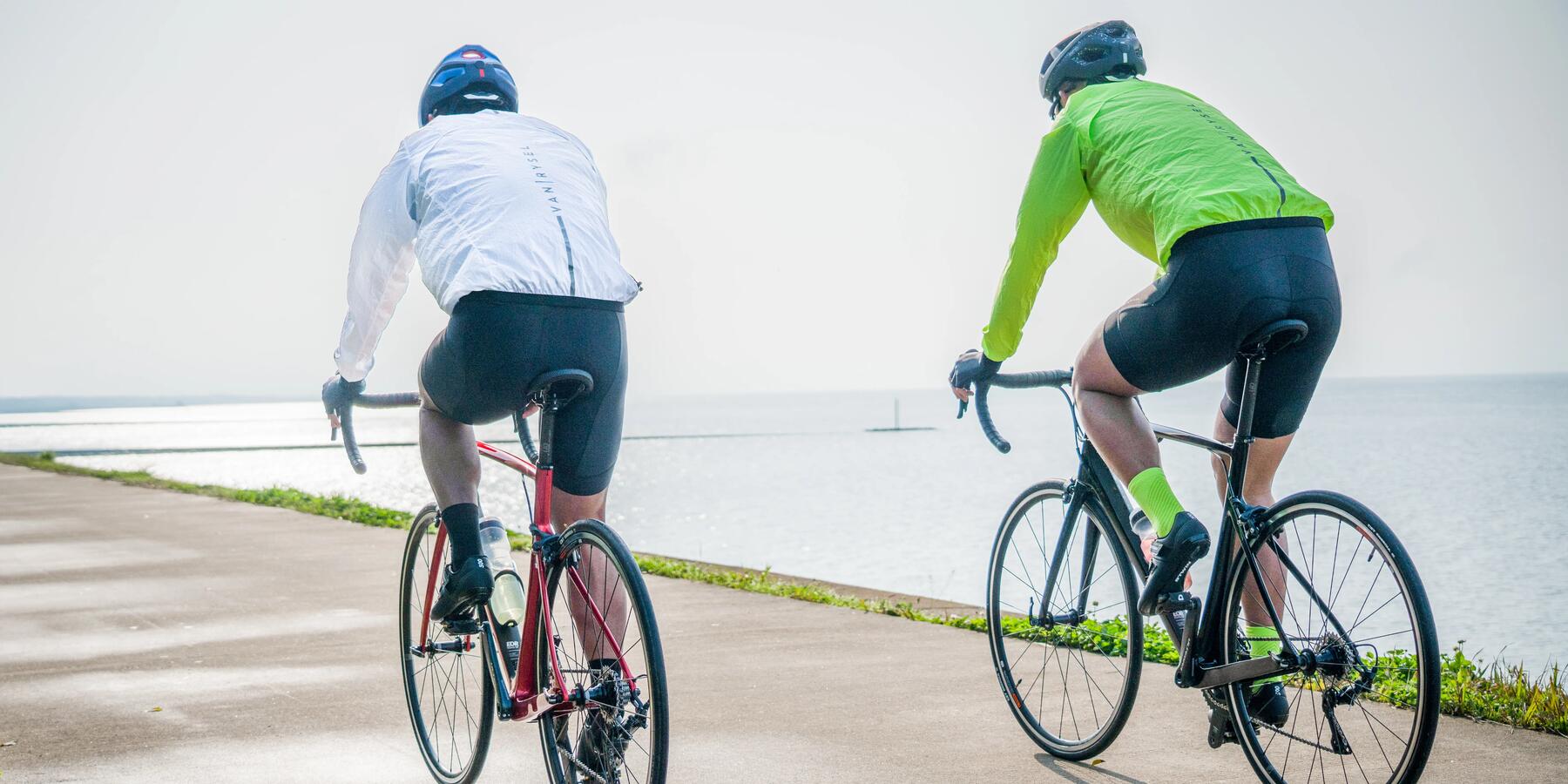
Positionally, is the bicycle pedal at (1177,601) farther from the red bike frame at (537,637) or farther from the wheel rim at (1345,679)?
the red bike frame at (537,637)

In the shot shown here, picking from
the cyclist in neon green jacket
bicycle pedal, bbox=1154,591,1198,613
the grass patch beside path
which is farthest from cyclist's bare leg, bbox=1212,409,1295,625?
the grass patch beside path

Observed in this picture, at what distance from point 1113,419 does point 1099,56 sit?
3.33ft

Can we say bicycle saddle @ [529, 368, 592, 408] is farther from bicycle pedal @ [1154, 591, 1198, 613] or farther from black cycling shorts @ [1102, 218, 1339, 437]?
bicycle pedal @ [1154, 591, 1198, 613]

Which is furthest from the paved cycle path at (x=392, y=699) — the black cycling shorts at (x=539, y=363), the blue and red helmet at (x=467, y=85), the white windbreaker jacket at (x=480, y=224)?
the blue and red helmet at (x=467, y=85)

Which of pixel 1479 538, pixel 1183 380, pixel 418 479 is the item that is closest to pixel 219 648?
pixel 1183 380

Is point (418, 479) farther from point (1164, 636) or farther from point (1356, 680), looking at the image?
point (1356, 680)

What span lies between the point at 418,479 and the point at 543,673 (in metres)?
29.9

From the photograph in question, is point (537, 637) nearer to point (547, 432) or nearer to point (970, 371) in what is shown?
point (547, 432)

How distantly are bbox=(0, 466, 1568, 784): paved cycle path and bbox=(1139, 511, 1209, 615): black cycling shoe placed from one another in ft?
2.31

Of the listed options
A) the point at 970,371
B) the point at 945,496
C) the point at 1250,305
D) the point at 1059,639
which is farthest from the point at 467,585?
the point at 945,496

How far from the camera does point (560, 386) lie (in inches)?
121

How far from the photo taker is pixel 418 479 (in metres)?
31.9

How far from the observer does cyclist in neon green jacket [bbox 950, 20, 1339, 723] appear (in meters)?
3.08

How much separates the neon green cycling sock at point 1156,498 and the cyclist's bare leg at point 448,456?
5.53 feet
